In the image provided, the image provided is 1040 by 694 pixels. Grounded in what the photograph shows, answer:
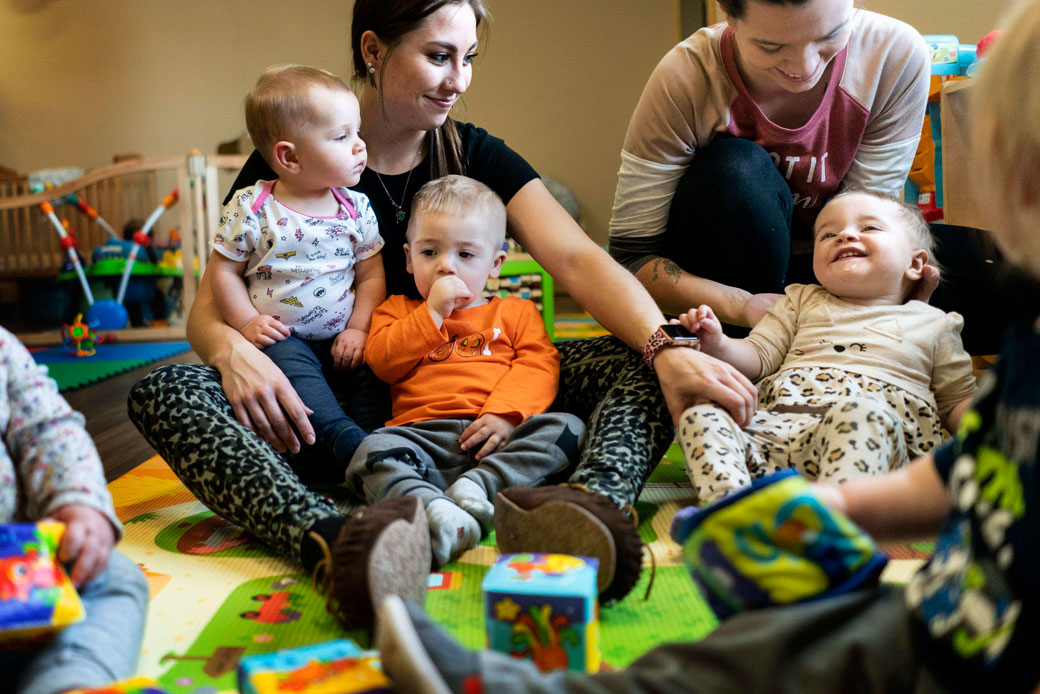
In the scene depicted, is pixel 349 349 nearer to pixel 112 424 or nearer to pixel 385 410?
pixel 385 410

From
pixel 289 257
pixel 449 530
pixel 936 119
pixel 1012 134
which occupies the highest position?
pixel 1012 134

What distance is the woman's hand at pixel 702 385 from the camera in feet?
3.30

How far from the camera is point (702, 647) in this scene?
523 millimetres

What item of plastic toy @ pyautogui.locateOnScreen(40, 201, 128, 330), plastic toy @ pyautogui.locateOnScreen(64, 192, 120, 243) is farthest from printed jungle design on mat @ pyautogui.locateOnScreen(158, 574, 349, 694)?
plastic toy @ pyautogui.locateOnScreen(64, 192, 120, 243)

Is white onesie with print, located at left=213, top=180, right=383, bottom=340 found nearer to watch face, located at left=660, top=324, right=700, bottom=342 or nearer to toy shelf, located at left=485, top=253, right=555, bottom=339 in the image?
watch face, located at left=660, top=324, right=700, bottom=342

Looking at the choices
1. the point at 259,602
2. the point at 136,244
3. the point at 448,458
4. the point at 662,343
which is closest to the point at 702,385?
the point at 662,343

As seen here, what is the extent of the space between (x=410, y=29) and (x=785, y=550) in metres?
0.93

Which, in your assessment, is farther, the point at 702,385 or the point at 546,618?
the point at 702,385

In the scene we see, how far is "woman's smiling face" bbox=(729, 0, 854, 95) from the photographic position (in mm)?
1174

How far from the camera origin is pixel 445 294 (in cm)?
116

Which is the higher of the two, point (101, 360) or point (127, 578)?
point (127, 578)

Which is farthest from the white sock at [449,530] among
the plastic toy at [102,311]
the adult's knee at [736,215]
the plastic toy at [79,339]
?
the plastic toy at [102,311]

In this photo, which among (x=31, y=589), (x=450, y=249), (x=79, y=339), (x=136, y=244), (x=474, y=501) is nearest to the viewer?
(x=31, y=589)

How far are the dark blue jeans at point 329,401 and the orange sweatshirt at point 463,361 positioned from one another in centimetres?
3
